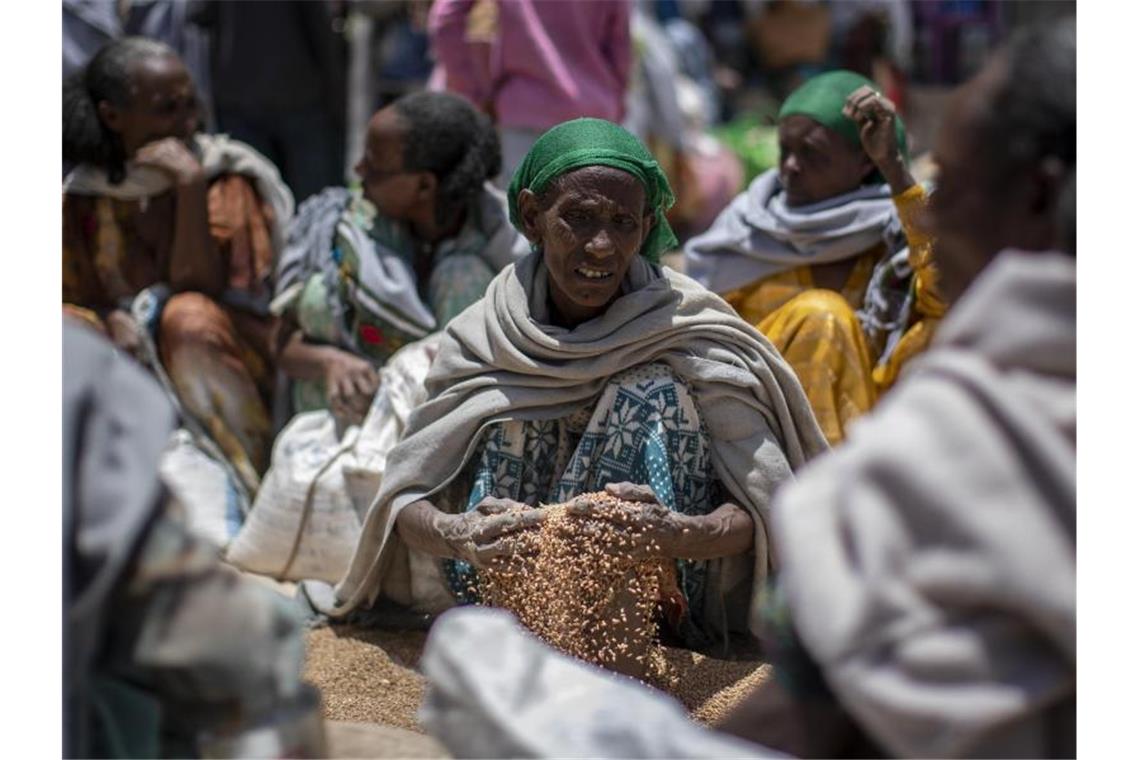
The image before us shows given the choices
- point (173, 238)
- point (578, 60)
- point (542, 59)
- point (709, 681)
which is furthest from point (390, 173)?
point (578, 60)

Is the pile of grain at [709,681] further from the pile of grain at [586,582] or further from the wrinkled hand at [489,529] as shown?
the wrinkled hand at [489,529]

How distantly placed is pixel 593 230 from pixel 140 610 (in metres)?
2.19

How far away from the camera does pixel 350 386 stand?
5.61 m

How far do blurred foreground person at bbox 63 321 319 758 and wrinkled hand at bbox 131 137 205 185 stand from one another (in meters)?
3.65

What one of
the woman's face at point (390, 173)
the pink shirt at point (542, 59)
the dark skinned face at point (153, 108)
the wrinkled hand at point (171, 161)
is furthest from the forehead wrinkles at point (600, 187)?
the pink shirt at point (542, 59)

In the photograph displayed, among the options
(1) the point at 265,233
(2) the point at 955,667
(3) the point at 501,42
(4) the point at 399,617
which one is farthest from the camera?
(3) the point at 501,42

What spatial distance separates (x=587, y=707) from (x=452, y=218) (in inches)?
134

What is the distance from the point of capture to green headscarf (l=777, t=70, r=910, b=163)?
575cm

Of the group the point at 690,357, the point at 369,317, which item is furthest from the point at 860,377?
the point at 369,317

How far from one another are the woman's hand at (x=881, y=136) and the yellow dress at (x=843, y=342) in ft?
0.17

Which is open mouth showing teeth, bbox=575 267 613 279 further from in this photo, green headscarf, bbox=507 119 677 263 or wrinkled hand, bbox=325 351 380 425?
wrinkled hand, bbox=325 351 380 425

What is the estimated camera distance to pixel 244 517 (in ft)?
19.6

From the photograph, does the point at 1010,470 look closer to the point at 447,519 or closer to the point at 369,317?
the point at 447,519

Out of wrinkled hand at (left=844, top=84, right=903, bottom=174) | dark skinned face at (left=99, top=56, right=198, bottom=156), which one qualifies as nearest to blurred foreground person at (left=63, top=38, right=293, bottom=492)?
dark skinned face at (left=99, top=56, right=198, bottom=156)
